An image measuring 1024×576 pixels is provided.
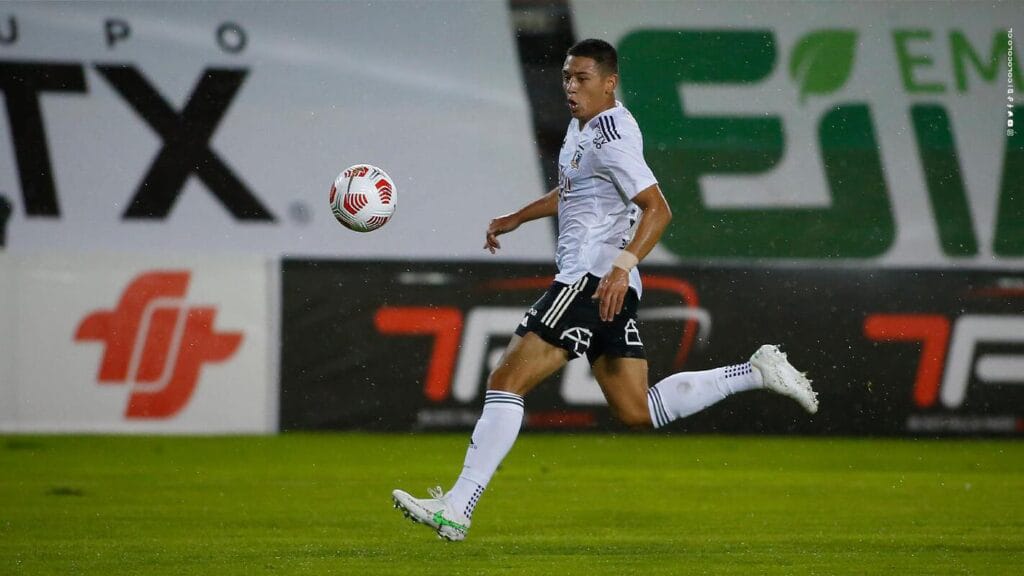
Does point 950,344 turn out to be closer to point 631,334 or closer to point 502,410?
point 631,334

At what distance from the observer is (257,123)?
475 inches

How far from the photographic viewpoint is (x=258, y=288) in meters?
11.5

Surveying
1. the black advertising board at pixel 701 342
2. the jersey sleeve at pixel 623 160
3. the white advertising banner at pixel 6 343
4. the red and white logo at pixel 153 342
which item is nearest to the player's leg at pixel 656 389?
the jersey sleeve at pixel 623 160

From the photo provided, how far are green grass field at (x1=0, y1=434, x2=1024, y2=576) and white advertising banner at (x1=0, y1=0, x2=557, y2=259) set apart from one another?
1867mm

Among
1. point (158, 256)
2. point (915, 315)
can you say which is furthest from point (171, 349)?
point (915, 315)

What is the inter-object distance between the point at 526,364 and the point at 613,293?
1.45ft

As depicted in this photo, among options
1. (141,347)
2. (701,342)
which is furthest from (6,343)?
(701,342)

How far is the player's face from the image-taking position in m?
5.56

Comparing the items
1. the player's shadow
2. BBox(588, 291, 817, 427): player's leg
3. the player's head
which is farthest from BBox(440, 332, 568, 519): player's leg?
the player's shadow

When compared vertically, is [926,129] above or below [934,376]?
above

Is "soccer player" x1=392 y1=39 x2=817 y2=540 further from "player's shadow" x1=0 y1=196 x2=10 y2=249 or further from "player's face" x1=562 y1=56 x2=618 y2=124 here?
"player's shadow" x1=0 y1=196 x2=10 y2=249

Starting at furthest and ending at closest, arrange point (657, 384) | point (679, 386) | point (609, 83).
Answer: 1. point (679, 386)
2. point (657, 384)
3. point (609, 83)

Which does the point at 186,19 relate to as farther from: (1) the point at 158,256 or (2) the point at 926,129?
(2) the point at 926,129

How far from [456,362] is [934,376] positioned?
375 cm
